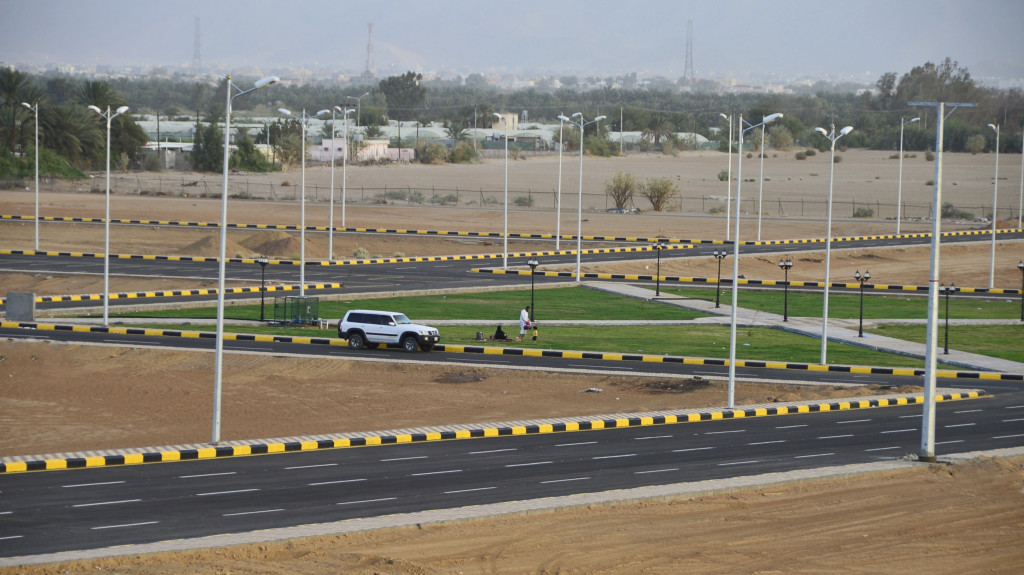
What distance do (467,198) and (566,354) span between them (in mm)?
68569

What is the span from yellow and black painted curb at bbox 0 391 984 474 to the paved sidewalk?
592cm

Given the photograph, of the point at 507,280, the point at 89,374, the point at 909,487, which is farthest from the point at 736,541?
the point at 507,280

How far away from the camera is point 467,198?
107 metres

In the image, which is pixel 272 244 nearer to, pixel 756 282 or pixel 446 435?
pixel 756 282

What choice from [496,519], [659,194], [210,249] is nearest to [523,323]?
[496,519]

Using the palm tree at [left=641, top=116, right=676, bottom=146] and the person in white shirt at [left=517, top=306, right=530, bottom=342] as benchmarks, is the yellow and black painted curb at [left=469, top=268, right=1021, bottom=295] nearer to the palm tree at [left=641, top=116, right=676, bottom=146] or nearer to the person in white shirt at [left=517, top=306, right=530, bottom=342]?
the person in white shirt at [left=517, top=306, right=530, bottom=342]

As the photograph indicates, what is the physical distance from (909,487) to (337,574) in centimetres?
1192

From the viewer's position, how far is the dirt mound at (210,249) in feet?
226

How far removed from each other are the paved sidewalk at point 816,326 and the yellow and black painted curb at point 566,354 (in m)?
1.28

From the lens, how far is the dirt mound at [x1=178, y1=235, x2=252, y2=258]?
68900 millimetres

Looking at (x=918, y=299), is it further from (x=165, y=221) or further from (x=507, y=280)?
(x=165, y=221)

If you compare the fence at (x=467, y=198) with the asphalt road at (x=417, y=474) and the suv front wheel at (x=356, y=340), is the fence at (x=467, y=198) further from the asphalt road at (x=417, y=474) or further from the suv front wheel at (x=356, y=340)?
the asphalt road at (x=417, y=474)

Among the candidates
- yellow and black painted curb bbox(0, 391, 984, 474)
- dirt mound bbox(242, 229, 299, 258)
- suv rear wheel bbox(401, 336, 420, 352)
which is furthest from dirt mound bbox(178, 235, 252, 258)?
yellow and black painted curb bbox(0, 391, 984, 474)

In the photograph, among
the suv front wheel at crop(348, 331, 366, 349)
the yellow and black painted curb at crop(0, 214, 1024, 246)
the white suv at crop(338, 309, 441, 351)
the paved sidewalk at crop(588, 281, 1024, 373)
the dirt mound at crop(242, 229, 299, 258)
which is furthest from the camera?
the yellow and black painted curb at crop(0, 214, 1024, 246)
